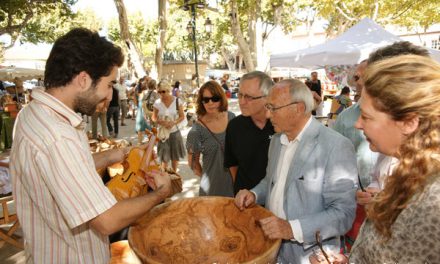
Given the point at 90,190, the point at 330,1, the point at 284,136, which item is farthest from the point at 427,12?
the point at 90,190

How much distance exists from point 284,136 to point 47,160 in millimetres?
1328

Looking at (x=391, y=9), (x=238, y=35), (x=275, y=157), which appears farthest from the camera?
(x=391, y=9)

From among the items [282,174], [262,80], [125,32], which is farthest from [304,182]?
[125,32]

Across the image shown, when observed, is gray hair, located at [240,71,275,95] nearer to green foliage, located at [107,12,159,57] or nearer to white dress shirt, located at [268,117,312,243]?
white dress shirt, located at [268,117,312,243]

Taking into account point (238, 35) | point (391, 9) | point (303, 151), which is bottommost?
point (303, 151)

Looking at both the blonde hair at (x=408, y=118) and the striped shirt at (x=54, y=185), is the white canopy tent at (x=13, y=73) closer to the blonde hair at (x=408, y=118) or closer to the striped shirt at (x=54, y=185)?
the striped shirt at (x=54, y=185)

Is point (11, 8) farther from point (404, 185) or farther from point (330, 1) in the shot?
point (404, 185)

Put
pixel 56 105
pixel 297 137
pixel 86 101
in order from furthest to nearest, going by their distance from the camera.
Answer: pixel 297 137, pixel 86 101, pixel 56 105

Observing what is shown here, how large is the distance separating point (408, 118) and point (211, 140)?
7.97ft

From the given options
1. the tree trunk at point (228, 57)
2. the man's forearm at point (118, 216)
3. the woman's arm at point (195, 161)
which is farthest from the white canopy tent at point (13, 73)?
the tree trunk at point (228, 57)

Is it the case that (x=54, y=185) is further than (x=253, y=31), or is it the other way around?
(x=253, y=31)

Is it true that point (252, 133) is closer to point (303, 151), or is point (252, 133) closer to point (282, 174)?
point (282, 174)

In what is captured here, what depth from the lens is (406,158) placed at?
105 centimetres

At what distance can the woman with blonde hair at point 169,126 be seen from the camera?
571cm
